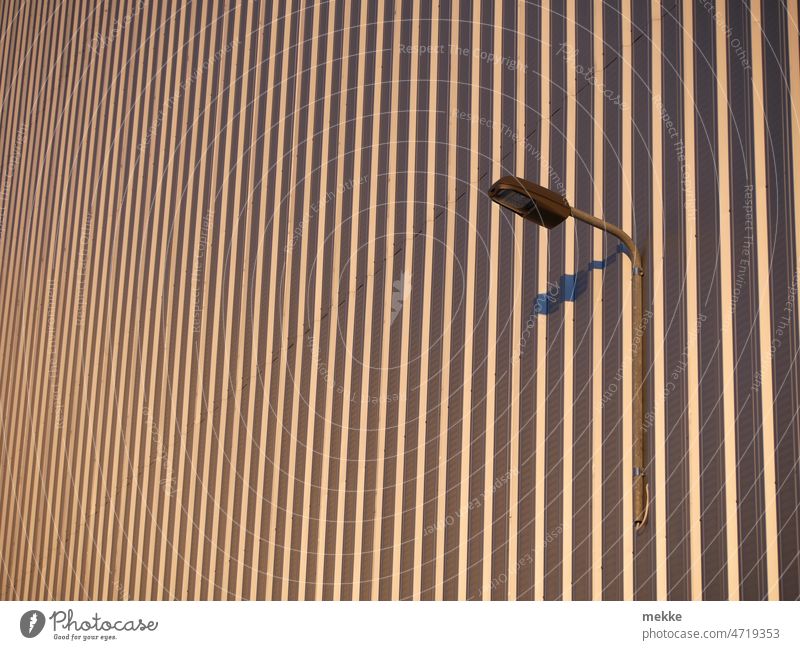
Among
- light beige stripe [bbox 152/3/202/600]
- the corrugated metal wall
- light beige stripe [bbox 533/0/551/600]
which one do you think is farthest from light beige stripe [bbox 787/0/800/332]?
light beige stripe [bbox 152/3/202/600]

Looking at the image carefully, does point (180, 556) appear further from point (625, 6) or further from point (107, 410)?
point (625, 6)

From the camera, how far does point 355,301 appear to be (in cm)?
1272

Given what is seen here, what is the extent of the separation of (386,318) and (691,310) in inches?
156

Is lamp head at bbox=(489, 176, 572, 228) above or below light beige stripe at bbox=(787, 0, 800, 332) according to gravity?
below

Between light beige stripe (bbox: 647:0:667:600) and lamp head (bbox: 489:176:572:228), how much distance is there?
3.98 ft

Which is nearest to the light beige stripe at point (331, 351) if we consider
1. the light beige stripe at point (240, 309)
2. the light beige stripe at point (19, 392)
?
the light beige stripe at point (240, 309)

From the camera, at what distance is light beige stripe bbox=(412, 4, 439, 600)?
11141 mm

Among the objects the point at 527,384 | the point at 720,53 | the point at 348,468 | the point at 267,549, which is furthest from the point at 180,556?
the point at 720,53

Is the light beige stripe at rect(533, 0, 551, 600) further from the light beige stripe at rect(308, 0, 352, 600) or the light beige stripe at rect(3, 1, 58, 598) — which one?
the light beige stripe at rect(3, 1, 58, 598)

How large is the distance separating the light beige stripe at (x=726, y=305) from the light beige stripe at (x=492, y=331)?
8.04ft

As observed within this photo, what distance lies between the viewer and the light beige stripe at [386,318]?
11656 mm

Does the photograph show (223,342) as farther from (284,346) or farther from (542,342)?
(542,342)

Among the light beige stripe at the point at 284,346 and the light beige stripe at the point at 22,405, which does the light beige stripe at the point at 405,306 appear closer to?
the light beige stripe at the point at 284,346

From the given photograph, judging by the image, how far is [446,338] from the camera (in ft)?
36.9
